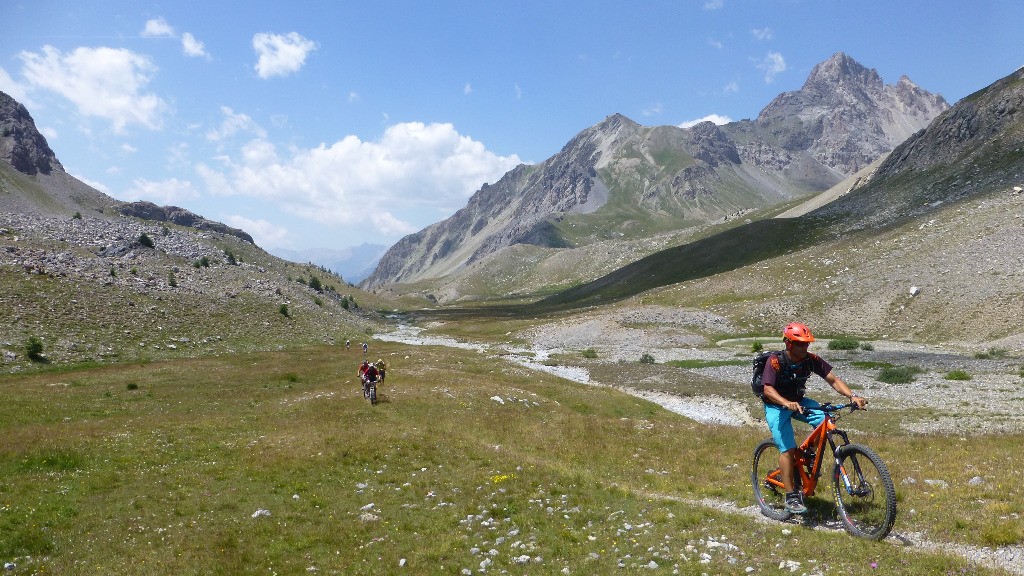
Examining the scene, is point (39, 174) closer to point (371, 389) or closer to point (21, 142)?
point (21, 142)

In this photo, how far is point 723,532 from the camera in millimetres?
12625

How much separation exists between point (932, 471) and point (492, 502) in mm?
13777

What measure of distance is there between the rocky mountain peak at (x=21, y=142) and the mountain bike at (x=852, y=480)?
22495cm

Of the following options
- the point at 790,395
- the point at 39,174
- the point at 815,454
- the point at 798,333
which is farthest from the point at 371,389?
the point at 39,174

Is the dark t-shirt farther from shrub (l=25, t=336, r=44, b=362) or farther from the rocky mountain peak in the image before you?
the rocky mountain peak

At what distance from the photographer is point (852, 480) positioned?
37.4 ft

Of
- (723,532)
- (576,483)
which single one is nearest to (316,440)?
(576,483)

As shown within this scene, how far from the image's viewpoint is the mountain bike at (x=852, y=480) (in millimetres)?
10484

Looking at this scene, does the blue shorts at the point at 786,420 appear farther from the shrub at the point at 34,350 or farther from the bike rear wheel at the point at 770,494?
the shrub at the point at 34,350

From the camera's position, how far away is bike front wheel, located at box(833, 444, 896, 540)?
10.5 metres

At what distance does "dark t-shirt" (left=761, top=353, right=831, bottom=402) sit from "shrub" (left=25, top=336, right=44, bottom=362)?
2496 inches

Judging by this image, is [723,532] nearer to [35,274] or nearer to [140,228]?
[35,274]

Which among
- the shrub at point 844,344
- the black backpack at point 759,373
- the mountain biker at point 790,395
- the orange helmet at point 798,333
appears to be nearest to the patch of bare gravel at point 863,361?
the shrub at point 844,344

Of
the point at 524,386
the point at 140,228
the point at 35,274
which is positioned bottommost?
the point at 524,386
